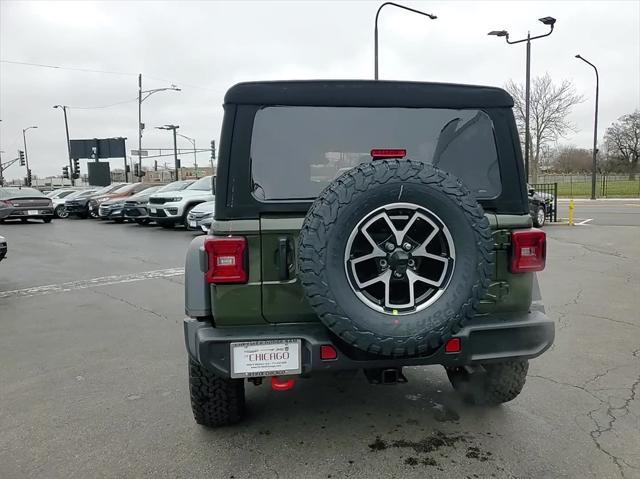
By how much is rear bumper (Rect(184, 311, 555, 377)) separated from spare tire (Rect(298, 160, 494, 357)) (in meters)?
0.24

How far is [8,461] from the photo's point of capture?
9.73 ft

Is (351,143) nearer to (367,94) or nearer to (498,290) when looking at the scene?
(367,94)

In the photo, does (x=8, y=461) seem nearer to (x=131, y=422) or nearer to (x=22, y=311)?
(x=131, y=422)

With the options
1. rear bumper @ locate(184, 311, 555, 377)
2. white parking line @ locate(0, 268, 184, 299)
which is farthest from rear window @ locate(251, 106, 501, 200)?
white parking line @ locate(0, 268, 184, 299)

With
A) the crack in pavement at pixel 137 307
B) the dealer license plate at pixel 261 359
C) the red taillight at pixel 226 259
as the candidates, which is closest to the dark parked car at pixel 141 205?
the crack in pavement at pixel 137 307

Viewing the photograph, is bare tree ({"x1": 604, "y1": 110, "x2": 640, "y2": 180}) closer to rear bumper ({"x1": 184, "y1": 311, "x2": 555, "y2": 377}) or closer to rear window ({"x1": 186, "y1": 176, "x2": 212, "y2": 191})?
rear window ({"x1": 186, "y1": 176, "x2": 212, "y2": 191})

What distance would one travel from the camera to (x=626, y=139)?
61.2 meters

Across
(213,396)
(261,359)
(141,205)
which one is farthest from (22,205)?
(261,359)

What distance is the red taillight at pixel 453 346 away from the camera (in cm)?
283

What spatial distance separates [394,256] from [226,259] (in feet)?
2.81

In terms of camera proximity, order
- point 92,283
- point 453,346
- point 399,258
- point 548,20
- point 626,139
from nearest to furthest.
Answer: point 399,258 → point 453,346 → point 92,283 → point 548,20 → point 626,139

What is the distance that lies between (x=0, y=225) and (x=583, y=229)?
20488mm

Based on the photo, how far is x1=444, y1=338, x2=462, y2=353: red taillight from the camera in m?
2.83

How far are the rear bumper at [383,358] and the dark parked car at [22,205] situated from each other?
20.2 metres
